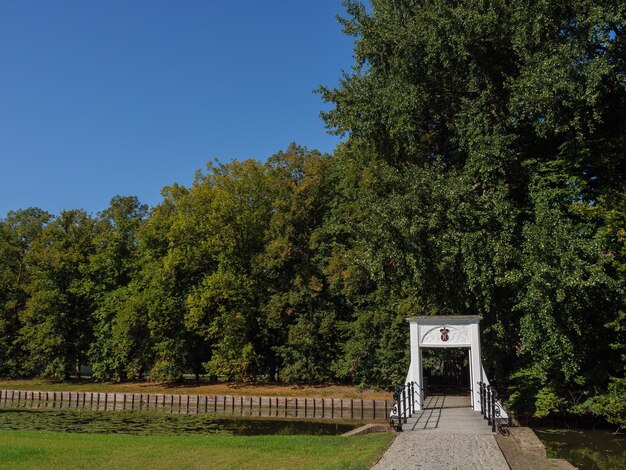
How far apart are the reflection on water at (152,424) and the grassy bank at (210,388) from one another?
7102 mm

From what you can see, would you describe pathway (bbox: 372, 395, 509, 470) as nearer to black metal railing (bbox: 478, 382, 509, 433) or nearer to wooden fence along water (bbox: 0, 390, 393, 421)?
black metal railing (bbox: 478, 382, 509, 433)

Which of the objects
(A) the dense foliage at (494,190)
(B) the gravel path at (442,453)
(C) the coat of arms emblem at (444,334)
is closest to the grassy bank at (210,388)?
(A) the dense foliage at (494,190)

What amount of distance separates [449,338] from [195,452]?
8.25m

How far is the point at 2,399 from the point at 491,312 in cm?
3175

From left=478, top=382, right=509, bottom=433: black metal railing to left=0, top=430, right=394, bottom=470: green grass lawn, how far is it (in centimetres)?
267

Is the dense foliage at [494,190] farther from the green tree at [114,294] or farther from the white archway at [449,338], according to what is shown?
the green tree at [114,294]

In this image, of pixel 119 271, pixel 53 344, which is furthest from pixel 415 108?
pixel 53 344

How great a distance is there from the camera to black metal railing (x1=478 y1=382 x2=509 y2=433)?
1295cm

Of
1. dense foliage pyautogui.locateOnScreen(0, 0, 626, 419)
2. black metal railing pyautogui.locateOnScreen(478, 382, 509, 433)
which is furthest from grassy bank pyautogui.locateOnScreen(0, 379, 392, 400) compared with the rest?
black metal railing pyautogui.locateOnScreen(478, 382, 509, 433)

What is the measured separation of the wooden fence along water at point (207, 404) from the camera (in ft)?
92.0

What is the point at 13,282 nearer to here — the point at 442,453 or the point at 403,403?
the point at 403,403

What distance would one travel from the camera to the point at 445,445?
36.7ft

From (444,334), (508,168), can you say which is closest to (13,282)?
(444,334)

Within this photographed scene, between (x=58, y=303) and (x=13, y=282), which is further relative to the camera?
(x=13, y=282)
